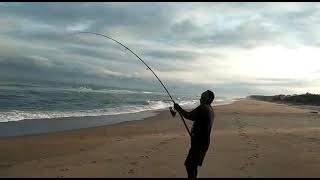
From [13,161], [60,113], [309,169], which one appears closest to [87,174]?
[13,161]

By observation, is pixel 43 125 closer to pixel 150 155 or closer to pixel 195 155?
pixel 150 155

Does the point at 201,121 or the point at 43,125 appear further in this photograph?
the point at 43,125

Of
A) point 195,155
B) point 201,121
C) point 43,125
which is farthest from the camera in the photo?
point 43,125

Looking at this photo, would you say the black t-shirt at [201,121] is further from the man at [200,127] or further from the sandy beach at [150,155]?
the sandy beach at [150,155]

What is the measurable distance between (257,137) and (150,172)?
251 inches

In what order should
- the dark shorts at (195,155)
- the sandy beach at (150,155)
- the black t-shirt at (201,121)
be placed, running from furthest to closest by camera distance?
the sandy beach at (150,155)
the dark shorts at (195,155)
the black t-shirt at (201,121)

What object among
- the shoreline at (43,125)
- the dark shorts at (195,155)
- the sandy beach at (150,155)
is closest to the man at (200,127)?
the dark shorts at (195,155)

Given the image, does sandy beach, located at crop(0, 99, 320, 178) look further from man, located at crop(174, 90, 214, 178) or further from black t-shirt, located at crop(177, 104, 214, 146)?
black t-shirt, located at crop(177, 104, 214, 146)

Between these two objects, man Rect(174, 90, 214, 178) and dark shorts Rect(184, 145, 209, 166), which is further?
dark shorts Rect(184, 145, 209, 166)

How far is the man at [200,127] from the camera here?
6.50 metres

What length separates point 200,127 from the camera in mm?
6574

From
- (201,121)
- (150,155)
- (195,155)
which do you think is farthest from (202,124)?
(150,155)

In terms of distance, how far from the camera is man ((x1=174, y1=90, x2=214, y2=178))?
6504mm

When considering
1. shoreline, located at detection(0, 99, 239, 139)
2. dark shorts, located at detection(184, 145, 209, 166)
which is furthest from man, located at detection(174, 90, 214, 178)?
shoreline, located at detection(0, 99, 239, 139)
